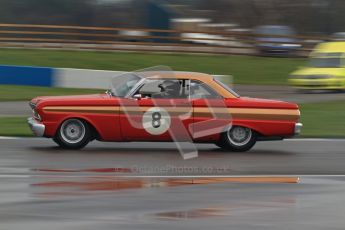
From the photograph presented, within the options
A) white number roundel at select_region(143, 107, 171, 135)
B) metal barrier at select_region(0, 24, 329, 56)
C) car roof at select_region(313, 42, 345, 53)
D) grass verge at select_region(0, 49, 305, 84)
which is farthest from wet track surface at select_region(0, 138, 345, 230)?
metal barrier at select_region(0, 24, 329, 56)

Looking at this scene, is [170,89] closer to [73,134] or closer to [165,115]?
[165,115]

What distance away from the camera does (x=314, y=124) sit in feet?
53.7

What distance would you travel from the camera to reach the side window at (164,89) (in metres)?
11.4

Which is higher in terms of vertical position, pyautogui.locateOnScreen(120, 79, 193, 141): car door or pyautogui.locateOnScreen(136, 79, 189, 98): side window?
pyautogui.locateOnScreen(136, 79, 189, 98): side window

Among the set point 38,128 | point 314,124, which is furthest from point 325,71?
point 38,128

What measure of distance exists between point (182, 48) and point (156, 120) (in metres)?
27.8

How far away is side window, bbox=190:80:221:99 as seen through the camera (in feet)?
38.0

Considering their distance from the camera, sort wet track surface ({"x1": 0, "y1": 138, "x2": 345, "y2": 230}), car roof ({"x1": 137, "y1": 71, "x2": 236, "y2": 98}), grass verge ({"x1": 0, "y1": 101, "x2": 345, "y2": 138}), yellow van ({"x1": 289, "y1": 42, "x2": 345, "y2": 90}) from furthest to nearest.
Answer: yellow van ({"x1": 289, "y1": 42, "x2": 345, "y2": 90}), grass verge ({"x1": 0, "y1": 101, "x2": 345, "y2": 138}), car roof ({"x1": 137, "y1": 71, "x2": 236, "y2": 98}), wet track surface ({"x1": 0, "y1": 138, "x2": 345, "y2": 230})

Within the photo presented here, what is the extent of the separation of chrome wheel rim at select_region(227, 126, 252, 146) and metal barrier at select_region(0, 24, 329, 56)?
27.2 meters

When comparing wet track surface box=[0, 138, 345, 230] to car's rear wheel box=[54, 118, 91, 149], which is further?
car's rear wheel box=[54, 118, 91, 149]

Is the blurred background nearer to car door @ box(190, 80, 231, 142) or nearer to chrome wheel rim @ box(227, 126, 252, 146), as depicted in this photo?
chrome wheel rim @ box(227, 126, 252, 146)

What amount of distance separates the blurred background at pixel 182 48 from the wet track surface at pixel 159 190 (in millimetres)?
3496

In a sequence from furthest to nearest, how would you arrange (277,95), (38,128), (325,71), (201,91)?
(325,71)
(277,95)
(201,91)
(38,128)

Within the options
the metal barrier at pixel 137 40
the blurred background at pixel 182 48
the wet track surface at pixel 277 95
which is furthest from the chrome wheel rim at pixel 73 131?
the metal barrier at pixel 137 40
